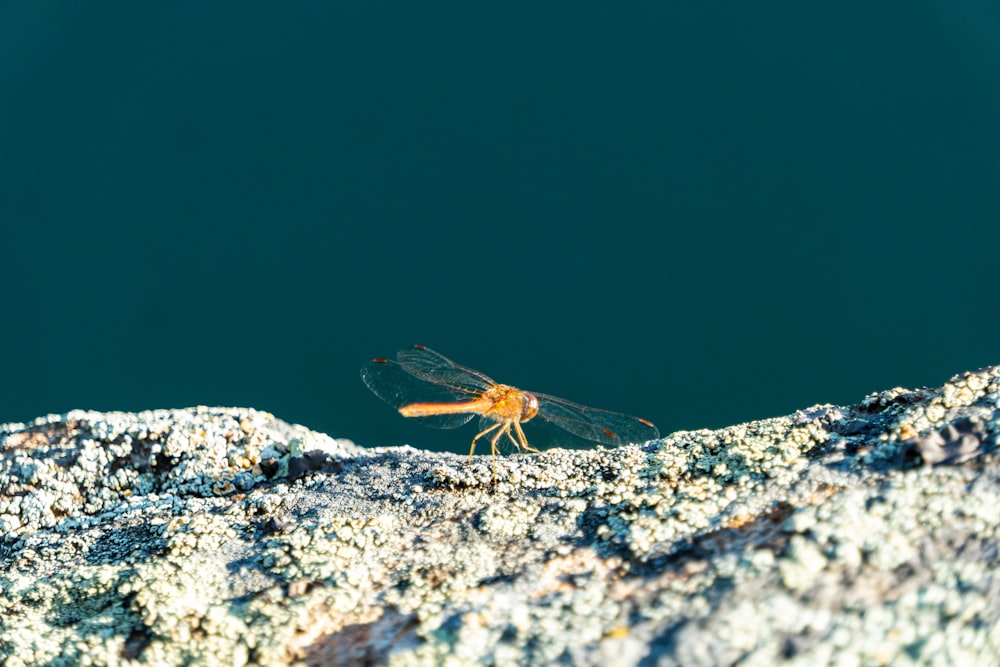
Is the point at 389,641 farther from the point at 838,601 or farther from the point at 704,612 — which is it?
the point at 838,601

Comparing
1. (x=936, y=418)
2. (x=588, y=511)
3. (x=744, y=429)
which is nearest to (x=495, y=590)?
(x=588, y=511)

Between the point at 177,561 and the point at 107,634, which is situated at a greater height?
the point at 177,561

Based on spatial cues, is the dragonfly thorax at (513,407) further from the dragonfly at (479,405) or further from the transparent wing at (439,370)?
the transparent wing at (439,370)

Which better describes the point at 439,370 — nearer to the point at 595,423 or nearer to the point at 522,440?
the point at 522,440

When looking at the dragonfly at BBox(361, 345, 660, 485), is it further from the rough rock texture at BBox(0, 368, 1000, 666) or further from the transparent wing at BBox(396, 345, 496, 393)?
the rough rock texture at BBox(0, 368, 1000, 666)

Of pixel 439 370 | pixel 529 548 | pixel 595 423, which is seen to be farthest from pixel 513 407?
pixel 529 548

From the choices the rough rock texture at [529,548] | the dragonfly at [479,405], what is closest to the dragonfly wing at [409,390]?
the dragonfly at [479,405]

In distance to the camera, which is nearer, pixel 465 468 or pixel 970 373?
pixel 970 373

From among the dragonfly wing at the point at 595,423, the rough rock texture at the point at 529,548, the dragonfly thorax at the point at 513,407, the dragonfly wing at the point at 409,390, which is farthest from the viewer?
the dragonfly wing at the point at 409,390
